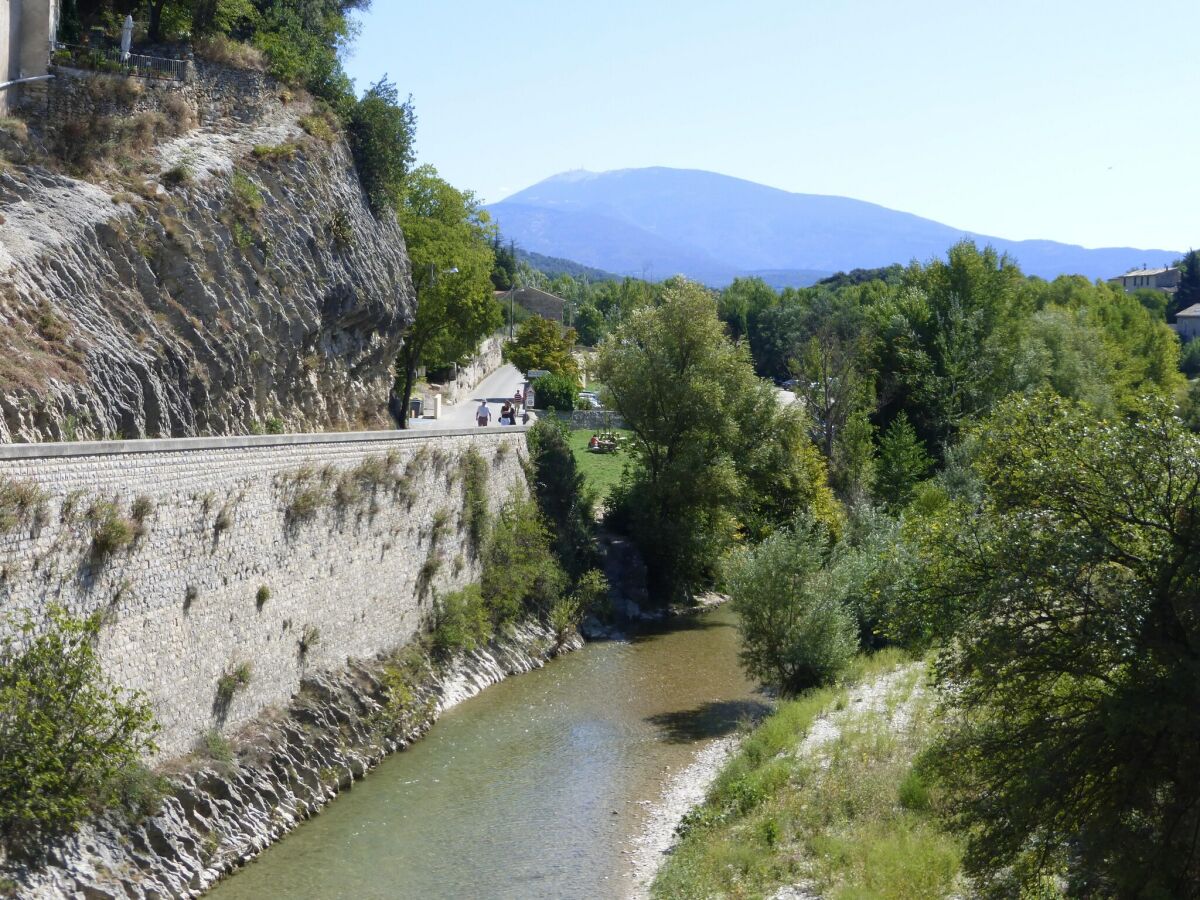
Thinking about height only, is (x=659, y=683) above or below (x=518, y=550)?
below

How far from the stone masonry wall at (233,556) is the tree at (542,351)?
42.4 m

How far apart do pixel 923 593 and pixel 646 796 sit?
8970 mm

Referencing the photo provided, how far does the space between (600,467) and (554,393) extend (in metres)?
14.7

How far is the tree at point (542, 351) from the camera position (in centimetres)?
6994

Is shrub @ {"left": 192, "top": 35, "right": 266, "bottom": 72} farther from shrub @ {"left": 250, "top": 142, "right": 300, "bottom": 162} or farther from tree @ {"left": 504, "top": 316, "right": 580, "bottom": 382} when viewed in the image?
tree @ {"left": 504, "top": 316, "right": 580, "bottom": 382}

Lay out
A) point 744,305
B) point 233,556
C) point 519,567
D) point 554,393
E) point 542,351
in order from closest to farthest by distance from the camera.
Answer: point 233,556 < point 519,567 < point 554,393 < point 542,351 < point 744,305

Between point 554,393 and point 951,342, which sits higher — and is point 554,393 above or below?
below

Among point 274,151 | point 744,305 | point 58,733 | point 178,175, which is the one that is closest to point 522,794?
point 58,733

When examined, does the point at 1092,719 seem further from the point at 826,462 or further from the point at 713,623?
the point at 826,462

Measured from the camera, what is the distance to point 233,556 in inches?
745

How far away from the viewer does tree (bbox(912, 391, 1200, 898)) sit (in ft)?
36.3

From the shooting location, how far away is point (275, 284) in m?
28.2

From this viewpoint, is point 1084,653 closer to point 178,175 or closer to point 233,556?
point 233,556

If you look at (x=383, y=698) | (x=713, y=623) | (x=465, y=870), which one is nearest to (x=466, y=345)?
(x=713, y=623)
